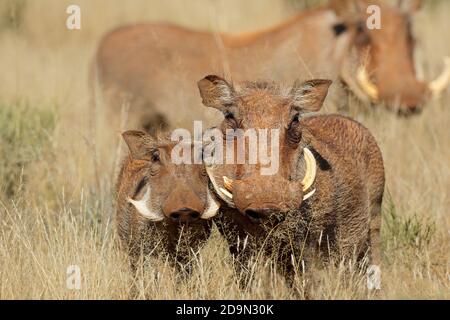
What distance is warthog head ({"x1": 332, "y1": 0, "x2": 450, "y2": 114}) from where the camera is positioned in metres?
7.73

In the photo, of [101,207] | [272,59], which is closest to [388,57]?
[272,59]

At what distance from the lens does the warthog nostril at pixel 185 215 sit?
14.9ft

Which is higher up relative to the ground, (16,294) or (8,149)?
(8,149)

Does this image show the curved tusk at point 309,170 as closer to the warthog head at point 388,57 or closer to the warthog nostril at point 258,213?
the warthog nostril at point 258,213

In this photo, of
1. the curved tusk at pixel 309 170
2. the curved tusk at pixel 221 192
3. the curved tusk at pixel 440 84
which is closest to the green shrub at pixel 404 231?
the curved tusk at pixel 309 170

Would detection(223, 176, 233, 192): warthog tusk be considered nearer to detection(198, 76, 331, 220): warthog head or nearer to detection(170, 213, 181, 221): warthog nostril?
detection(198, 76, 331, 220): warthog head

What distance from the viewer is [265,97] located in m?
4.48

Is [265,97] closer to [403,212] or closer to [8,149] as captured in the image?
[403,212]

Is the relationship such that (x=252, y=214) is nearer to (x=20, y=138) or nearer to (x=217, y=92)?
(x=217, y=92)

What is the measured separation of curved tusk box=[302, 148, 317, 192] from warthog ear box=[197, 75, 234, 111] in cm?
37

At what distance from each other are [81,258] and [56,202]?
4.90 ft

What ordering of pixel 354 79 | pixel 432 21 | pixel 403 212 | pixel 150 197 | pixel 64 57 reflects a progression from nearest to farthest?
pixel 150 197 → pixel 403 212 → pixel 354 79 → pixel 64 57 → pixel 432 21
